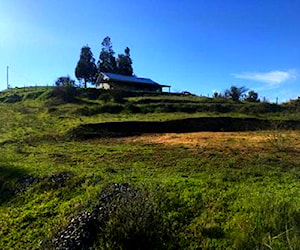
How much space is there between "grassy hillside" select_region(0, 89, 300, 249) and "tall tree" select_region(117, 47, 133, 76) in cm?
5248

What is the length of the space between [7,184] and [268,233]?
905 cm

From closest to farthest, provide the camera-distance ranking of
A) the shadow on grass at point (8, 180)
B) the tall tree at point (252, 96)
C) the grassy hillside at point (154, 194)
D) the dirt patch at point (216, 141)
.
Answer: the grassy hillside at point (154, 194)
the shadow on grass at point (8, 180)
the dirt patch at point (216, 141)
the tall tree at point (252, 96)

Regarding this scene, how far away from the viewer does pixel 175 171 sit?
13039mm

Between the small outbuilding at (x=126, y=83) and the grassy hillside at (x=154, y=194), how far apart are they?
37750 mm

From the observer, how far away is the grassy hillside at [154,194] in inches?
341

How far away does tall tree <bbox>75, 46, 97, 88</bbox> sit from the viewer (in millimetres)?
67438

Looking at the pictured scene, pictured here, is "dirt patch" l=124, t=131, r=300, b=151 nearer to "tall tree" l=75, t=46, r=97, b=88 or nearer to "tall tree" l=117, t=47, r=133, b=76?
"tall tree" l=75, t=46, r=97, b=88

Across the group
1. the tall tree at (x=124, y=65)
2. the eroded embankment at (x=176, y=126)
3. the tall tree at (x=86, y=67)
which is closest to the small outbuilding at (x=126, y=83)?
the tall tree at (x=86, y=67)

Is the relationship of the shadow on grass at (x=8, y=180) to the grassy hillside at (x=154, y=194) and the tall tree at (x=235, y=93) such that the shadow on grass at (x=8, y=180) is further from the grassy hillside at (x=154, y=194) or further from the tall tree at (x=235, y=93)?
the tall tree at (x=235, y=93)

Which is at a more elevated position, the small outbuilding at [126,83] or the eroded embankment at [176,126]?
the small outbuilding at [126,83]

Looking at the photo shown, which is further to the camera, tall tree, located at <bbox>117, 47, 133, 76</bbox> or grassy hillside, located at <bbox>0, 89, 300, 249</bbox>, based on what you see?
tall tree, located at <bbox>117, 47, 133, 76</bbox>

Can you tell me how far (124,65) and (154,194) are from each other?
2512 inches

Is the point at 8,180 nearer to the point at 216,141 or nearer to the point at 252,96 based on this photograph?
the point at 216,141

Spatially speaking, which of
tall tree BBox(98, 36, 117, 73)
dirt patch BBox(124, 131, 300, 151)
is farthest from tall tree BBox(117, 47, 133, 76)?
dirt patch BBox(124, 131, 300, 151)
